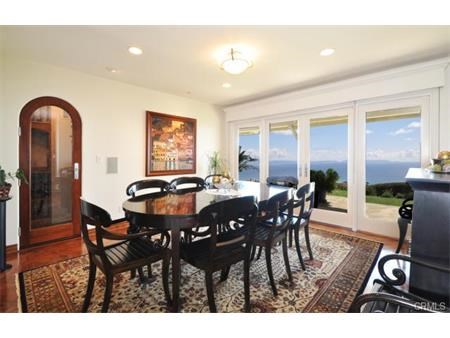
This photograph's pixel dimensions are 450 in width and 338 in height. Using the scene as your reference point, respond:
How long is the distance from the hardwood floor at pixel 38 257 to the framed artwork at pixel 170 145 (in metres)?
1.71

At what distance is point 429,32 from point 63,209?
511 centimetres

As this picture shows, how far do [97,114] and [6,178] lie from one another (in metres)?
1.45

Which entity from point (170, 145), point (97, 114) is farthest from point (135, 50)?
point (170, 145)

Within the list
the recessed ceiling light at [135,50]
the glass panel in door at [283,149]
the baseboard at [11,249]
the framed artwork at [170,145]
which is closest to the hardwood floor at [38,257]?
the baseboard at [11,249]

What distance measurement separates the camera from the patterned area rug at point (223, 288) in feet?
5.63

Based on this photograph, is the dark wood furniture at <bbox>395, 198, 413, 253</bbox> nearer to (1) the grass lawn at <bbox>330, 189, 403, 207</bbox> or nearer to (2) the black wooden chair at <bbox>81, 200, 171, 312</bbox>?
(1) the grass lawn at <bbox>330, 189, 403, 207</bbox>

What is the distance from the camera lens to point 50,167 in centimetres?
314

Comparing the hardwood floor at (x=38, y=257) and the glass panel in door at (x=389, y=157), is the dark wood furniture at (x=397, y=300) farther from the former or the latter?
the glass panel in door at (x=389, y=157)

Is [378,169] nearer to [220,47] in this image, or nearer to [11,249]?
[220,47]

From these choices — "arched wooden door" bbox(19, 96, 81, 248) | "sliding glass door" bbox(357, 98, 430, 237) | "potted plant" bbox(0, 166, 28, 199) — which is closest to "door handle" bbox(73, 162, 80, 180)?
"arched wooden door" bbox(19, 96, 81, 248)

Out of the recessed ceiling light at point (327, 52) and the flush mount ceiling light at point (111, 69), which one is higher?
the flush mount ceiling light at point (111, 69)

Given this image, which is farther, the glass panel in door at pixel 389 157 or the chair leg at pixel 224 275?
the glass panel in door at pixel 389 157

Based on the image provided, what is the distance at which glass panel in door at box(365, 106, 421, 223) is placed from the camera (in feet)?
10.4
